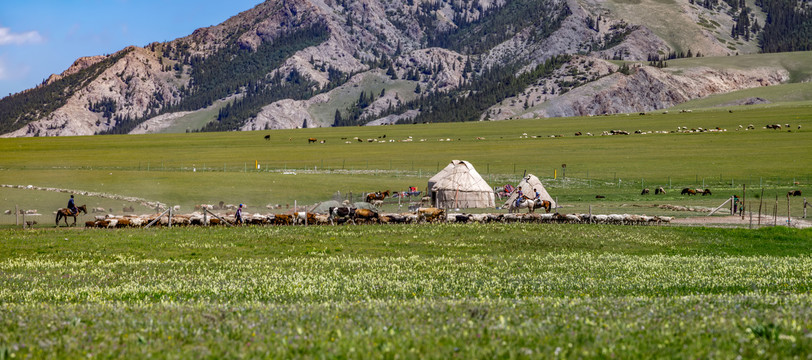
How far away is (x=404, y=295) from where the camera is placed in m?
16.5

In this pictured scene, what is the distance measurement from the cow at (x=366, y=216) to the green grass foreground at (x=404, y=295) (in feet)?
27.4

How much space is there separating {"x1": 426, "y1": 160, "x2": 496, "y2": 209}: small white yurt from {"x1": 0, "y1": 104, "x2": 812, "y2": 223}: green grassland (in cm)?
472

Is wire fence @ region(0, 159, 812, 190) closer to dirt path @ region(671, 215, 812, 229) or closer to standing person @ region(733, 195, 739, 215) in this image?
standing person @ region(733, 195, 739, 215)

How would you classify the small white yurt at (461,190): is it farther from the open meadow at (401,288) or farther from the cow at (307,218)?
the cow at (307,218)

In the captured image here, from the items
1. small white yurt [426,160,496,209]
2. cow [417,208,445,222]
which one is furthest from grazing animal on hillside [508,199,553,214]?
cow [417,208,445,222]

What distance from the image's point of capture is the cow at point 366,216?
153ft

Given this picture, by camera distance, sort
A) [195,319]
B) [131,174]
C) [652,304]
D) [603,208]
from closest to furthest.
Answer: [195,319] → [652,304] → [603,208] → [131,174]

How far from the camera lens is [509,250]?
31.9m

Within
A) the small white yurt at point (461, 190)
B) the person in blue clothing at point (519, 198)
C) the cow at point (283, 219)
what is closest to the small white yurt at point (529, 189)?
the person in blue clothing at point (519, 198)

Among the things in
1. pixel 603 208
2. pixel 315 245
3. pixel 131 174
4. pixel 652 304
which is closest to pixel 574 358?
pixel 652 304

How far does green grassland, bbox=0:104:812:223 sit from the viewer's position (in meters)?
68.1

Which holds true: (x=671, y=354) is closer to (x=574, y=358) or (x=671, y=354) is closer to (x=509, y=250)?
(x=574, y=358)

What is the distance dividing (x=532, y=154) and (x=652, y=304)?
11976 centimetres

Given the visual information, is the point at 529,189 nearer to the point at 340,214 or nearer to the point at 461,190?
the point at 461,190
